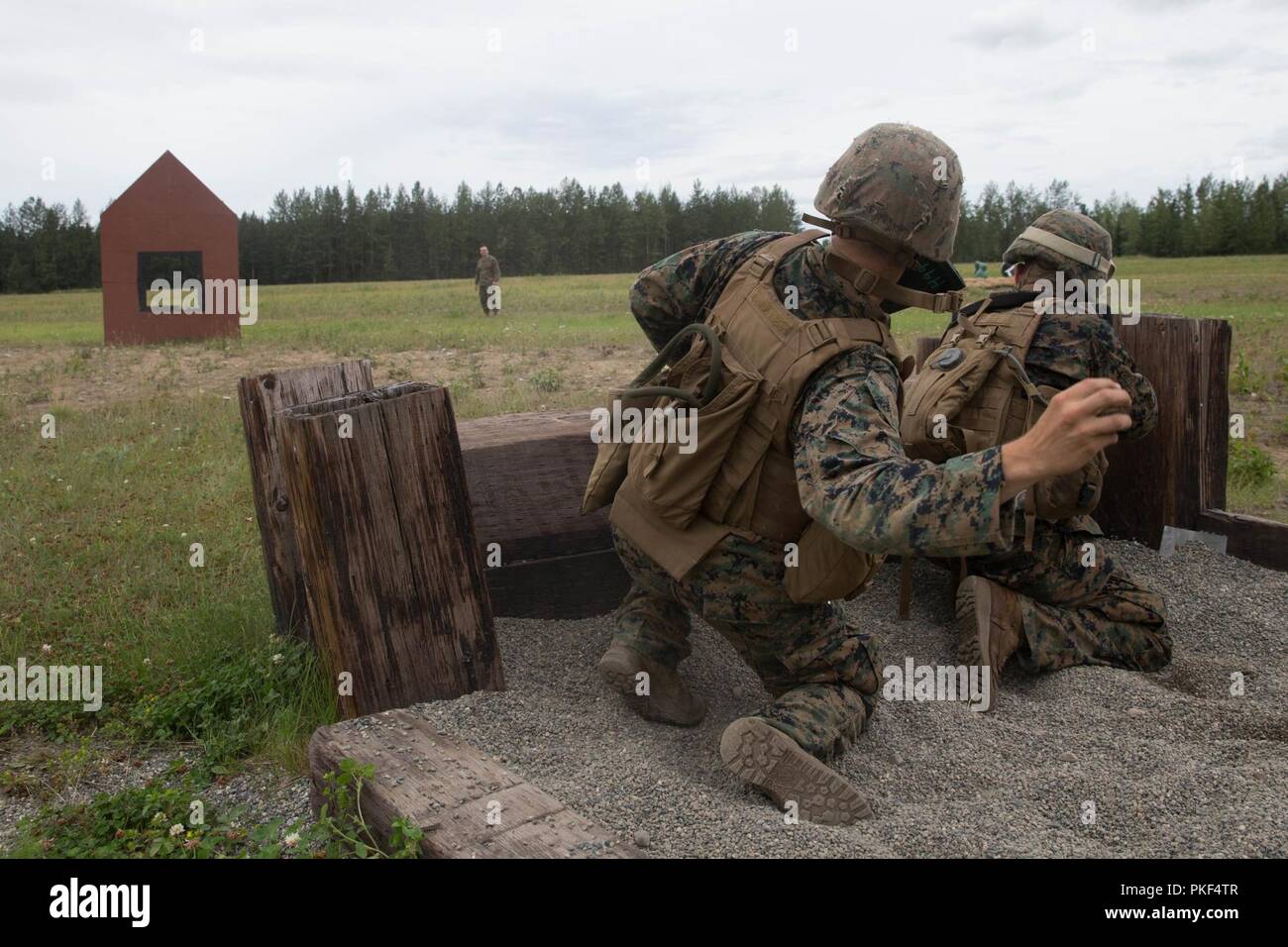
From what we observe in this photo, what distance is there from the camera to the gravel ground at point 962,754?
2771 millimetres

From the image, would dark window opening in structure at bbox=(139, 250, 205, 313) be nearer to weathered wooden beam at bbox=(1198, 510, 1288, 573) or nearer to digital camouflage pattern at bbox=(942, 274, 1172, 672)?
digital camouflage pattern at bbox=(942, 274, 1172, 672)

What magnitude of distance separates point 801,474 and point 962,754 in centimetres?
111

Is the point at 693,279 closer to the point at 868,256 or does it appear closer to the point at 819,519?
the point at 868,256

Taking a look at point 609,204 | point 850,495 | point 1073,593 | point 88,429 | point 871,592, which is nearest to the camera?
point 850,495

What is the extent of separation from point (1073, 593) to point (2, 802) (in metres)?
3.80

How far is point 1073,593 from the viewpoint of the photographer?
4.47 m

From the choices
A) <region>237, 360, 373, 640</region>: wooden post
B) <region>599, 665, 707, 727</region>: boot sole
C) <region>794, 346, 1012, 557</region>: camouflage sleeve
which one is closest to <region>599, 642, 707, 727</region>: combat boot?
<region>599, 665, 707, 727</region>: boot sole

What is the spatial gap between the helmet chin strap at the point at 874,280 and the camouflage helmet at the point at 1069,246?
1.55 metres

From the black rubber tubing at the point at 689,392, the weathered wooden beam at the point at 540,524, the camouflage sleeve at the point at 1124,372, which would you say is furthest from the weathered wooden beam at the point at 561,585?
the camouflage sleeve at the point at 1124,372

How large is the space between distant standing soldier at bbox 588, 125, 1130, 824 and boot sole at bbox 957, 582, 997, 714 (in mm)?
676

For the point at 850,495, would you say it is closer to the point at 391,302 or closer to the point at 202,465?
the point at 202,465

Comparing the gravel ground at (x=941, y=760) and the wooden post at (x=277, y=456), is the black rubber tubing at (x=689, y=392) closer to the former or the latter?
the gravel ground at (x=941, y=760)

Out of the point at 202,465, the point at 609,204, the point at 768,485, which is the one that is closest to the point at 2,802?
the point at 768,485
